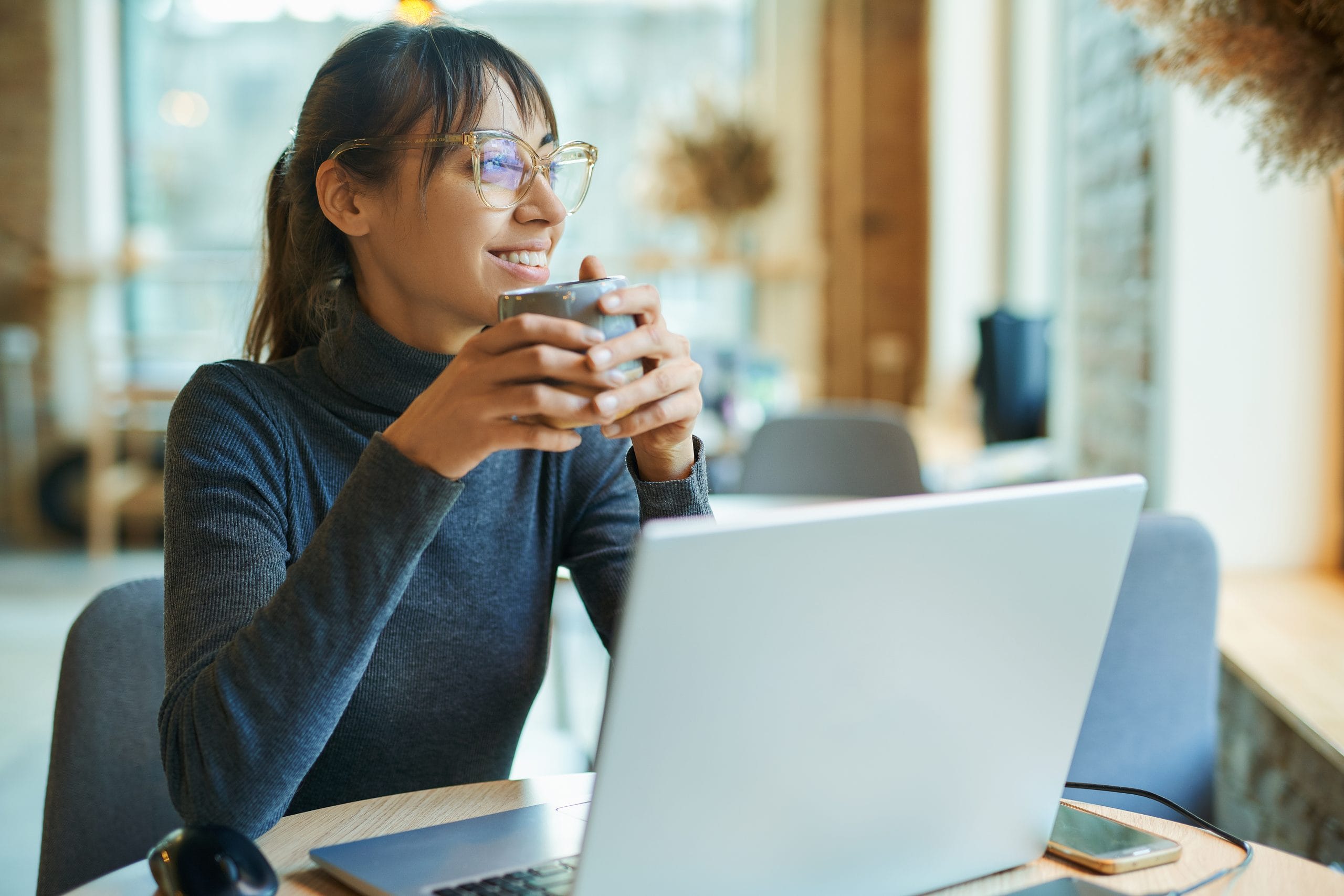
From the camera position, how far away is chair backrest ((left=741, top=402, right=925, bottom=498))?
7.99ft

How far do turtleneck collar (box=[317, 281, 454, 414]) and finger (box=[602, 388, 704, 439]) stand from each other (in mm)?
329

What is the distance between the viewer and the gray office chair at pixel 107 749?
1062 millimetres

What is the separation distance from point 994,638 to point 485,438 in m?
0.35

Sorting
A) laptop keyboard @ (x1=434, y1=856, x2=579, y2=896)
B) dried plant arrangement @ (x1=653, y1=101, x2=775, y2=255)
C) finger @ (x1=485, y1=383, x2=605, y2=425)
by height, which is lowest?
laptop keyboard @ (x1=434, y1=856, x2=579, y2=896)

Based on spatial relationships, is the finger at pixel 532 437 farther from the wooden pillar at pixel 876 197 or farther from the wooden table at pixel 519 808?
the wooden pillar at pixel 876 197

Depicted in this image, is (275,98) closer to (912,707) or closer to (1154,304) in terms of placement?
(1154,304)

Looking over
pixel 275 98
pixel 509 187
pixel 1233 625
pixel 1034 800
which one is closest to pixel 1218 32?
pixel 509 187

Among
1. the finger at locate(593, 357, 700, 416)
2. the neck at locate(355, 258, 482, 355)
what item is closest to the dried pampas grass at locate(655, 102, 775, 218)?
the neck at locate(355, 258, 482, 355)

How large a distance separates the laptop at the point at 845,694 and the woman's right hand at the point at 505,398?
26 centimetres

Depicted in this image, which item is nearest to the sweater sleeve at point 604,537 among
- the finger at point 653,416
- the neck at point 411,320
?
the neck at point 411,320

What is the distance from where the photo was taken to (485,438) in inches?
30.6

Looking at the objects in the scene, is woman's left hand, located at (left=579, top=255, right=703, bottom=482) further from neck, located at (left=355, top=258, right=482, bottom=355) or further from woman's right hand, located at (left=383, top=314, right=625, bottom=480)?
neck, located at (left=355, top=258, right=482, bottom=355)

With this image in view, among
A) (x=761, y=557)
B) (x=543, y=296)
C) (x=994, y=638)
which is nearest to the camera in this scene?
(x=761, y=557)

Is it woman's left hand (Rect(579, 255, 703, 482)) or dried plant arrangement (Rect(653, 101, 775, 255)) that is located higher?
dried plant arrangement (Rect(653, 101, 775, 255))
